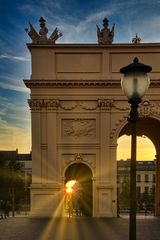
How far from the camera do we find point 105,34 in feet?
95.2

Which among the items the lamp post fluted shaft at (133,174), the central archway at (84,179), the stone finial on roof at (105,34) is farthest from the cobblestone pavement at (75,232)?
the stone finial on roof at (105,34)

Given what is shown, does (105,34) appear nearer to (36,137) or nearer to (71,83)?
(71,83)

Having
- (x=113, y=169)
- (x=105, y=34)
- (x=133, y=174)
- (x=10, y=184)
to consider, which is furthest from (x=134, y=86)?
(x=10, y=184)

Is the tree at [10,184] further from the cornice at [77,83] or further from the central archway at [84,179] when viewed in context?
the cornice at [77,83]

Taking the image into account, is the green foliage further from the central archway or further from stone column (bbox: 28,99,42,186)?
stone column (bbox: 28,99,42,186)

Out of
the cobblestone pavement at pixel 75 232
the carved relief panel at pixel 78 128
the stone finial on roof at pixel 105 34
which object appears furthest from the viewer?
the stone finial on roof at pixel 105 34

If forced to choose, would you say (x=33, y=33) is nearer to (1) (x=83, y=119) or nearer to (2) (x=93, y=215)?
(1) (x=83, y=119)

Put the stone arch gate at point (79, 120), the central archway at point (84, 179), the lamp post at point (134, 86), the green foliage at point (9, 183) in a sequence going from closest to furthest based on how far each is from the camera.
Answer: the lamp post at point (134, 86)
the stone arch gate at point (79, 120)
the central archway at point (84, 179)
the green foliage at point (9, 183)

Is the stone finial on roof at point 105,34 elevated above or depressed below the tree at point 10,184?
above

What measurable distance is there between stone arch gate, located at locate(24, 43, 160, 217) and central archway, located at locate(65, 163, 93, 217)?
2226mm

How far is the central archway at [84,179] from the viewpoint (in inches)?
1210

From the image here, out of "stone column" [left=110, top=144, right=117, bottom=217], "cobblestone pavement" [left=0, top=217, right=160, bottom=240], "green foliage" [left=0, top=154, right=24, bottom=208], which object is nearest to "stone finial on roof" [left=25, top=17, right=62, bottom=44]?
"stone column" [left=110, top=144, right=117, bottom=217]

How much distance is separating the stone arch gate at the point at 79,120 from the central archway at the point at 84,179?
2.23 m

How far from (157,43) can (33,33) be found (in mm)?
8426
